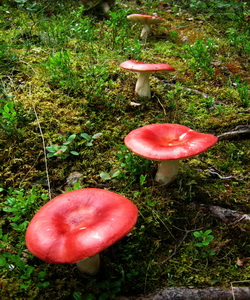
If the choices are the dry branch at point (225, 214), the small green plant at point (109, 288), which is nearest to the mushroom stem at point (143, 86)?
the dry branch at point (225, 214)

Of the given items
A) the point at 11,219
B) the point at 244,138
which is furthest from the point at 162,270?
the point at 244,138

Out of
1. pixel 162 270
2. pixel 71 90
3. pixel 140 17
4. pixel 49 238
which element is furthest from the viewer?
pixel 140 17

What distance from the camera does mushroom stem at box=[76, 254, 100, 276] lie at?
196cm

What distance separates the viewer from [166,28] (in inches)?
253

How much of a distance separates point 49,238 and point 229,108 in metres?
3.04

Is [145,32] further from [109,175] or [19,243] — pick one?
[19,243]

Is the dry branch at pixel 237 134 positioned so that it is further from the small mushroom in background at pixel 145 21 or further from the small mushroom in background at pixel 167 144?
the small mushroom in background at pixel 145 21

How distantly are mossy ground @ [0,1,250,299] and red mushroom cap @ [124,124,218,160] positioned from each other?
32 centimetres

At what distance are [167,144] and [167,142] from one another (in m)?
0.07

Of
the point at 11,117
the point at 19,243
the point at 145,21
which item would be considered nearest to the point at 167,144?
the point at 19,243

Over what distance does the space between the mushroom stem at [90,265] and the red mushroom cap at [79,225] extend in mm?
304

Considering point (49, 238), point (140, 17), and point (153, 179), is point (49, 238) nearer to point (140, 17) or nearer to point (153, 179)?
point (153, 179)

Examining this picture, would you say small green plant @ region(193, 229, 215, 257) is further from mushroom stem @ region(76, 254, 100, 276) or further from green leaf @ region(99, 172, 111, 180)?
green leaf @ region(99, 172, 111, 180)

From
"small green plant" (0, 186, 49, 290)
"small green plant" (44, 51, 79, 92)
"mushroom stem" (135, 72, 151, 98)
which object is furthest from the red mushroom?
"mushroom stem" (135, 72, 151, 98)
